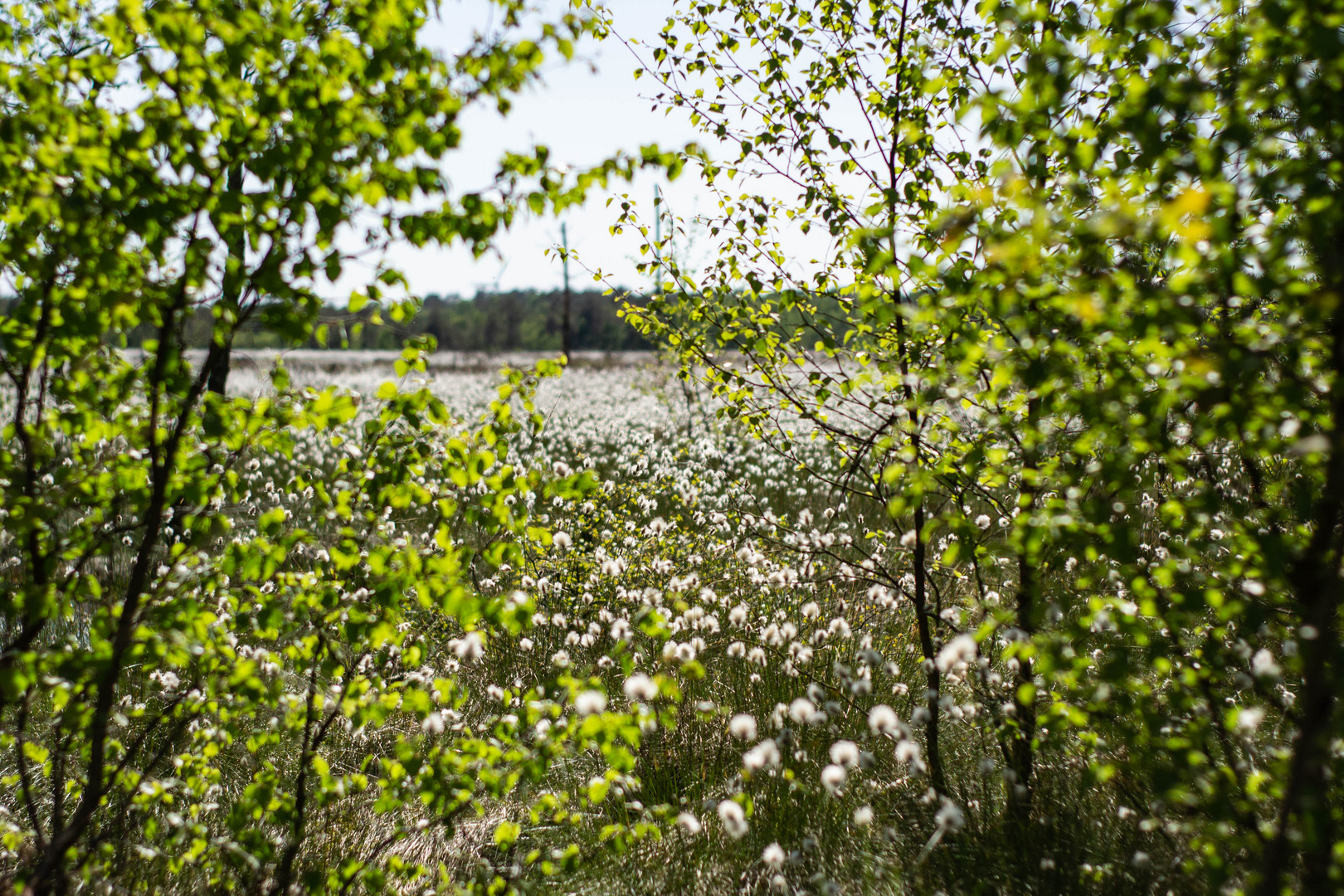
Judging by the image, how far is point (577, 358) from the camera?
5353 cm

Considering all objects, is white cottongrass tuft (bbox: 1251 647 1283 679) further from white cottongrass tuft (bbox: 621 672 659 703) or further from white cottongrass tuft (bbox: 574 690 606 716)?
white cottongrass tuft (bbox: 574 690 606 716)

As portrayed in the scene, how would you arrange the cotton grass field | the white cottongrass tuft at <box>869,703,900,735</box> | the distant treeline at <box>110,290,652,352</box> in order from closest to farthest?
the white cottongrass tuft at <box>869,703,900,735</box> → the cotton grass field → the distant treeline at <box>110,290,652,352</box>

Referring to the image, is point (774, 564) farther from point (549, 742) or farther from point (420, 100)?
point (420, 100)

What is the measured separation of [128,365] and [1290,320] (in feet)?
10.9

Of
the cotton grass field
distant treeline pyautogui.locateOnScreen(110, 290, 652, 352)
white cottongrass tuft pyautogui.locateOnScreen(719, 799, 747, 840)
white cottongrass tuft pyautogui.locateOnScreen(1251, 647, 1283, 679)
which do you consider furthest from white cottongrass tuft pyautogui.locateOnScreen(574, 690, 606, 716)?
distant treeline pyautogui.locateOnScreen(110, 290, 652, 352)

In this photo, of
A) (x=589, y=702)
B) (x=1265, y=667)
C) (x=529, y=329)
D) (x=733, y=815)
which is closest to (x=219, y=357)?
(x=589, y=702)

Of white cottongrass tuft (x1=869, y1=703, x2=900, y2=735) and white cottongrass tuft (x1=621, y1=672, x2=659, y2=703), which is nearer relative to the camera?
white cottongrass tuft (x1=621, y1=672, x2=659, y2=703)

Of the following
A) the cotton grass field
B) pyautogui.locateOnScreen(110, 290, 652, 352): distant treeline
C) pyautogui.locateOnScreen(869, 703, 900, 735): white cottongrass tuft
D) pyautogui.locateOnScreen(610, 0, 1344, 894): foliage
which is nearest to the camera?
pyautogui.locateOnScreen(610, 0, 1344, 894): foliage

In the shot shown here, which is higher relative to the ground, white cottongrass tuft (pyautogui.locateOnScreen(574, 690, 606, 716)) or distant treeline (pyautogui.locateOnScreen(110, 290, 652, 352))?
distant treeline (pyautogui.locateOnScreen(110, 290, 652, 352))

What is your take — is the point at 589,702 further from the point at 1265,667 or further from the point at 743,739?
the point at 743,739

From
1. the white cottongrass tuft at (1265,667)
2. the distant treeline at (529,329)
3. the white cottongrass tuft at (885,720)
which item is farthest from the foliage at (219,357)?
the distant treeline at (529,329)

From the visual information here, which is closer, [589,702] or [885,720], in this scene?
[589,702]

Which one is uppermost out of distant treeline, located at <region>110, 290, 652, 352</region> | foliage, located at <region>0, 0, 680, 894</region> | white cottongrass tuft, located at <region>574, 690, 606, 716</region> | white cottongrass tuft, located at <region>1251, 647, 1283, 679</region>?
distant treeline, located at <region>110, 290, 652, 352</region>

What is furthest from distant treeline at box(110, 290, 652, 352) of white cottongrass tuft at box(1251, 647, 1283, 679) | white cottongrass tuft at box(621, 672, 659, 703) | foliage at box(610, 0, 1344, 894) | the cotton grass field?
white cottongrass tuft at box(1251, 647, 1283, 679)
